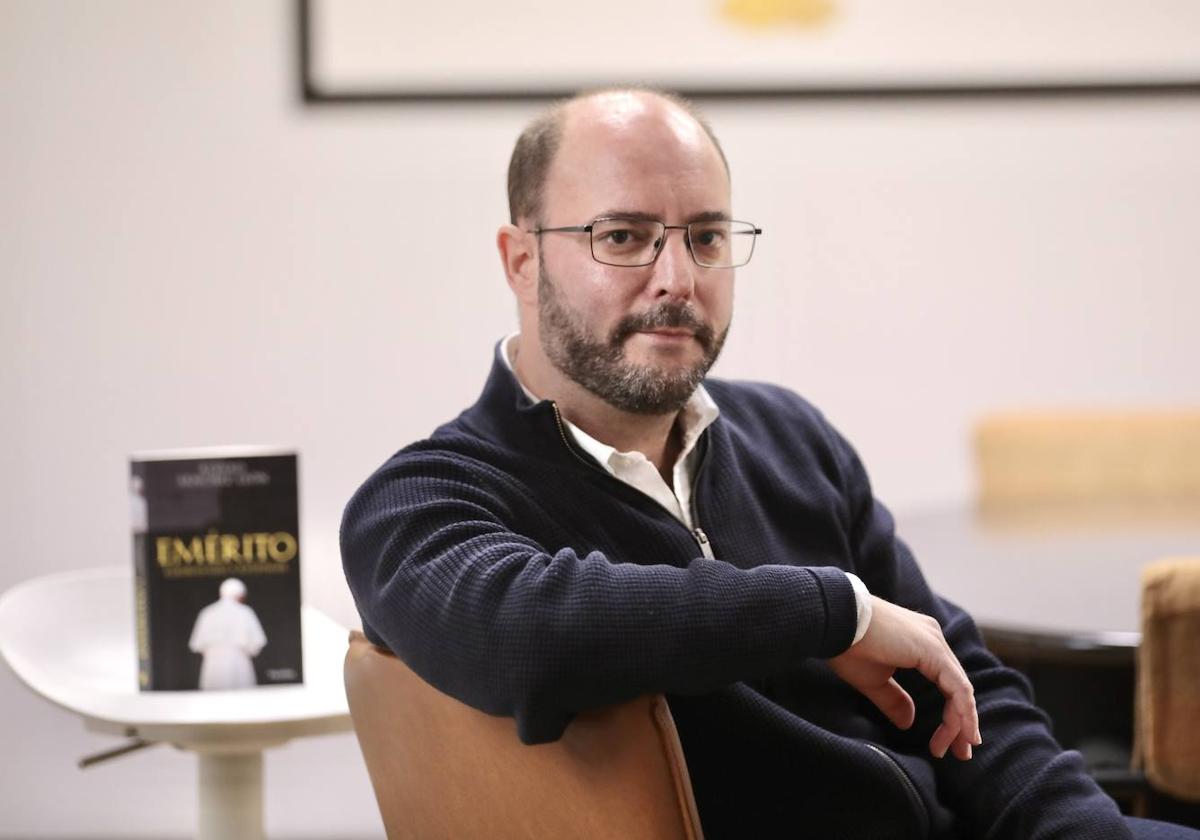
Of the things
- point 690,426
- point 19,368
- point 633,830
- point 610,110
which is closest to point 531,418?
point 690,426

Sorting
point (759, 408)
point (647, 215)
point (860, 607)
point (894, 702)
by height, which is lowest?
point (894, 702)

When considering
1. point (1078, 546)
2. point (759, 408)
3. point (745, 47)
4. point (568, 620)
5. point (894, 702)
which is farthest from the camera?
point (745, 47)

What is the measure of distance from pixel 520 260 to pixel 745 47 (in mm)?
1908

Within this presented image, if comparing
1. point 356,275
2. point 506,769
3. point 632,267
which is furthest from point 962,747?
point 356,275

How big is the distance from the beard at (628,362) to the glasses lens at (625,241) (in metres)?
0.06

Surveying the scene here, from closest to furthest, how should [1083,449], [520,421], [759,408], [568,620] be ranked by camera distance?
1. [568,620]
2. [520,421]
3. [759,408]
4. [1083,449]

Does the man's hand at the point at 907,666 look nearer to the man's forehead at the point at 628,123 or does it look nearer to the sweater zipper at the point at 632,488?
the sweater zipper at the point at 632,488

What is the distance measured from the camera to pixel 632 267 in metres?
1.54

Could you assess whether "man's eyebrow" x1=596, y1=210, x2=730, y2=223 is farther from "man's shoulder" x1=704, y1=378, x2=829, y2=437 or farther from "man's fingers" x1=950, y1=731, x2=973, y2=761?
"man's fingers" x1=950, y1=731, x2=973, y2=761

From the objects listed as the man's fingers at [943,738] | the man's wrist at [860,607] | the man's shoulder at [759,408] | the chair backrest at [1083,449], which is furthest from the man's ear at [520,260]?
the chair backrest at [1083,449]

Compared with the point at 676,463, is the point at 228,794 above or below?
below

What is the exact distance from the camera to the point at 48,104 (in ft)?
11.0

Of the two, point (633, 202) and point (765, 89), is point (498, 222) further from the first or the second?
point (633, 202)

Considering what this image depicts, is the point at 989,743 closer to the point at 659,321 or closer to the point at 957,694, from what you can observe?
the point at 957,694
